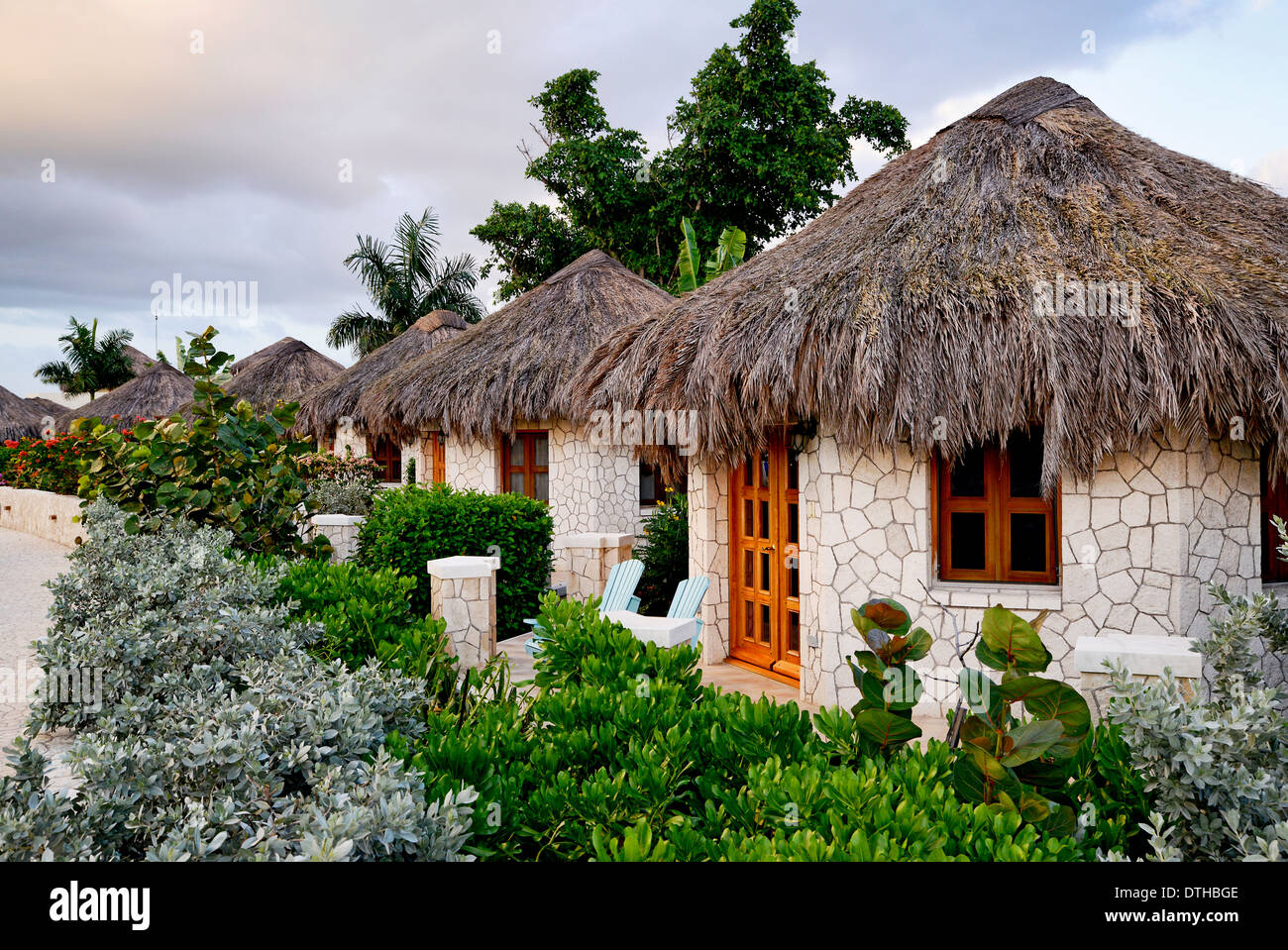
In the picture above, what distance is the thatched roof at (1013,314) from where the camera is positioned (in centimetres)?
540

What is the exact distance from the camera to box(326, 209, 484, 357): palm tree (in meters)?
25.6

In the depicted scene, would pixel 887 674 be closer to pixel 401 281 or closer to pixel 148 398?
pixel 401 281

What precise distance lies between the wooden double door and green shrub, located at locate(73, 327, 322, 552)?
4111 millimetres

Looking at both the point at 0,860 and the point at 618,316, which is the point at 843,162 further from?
the point at 0,860

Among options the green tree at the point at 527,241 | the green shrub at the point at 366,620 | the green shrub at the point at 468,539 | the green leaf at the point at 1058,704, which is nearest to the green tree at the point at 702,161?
the green tree at the point at 527,241

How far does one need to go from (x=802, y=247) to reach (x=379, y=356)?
14520 millimetres

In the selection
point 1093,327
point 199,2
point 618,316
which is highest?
point 199,2

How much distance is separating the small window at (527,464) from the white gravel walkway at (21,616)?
6.38 m

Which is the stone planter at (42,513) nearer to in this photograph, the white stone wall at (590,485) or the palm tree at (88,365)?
the white stone wall at (590,485)

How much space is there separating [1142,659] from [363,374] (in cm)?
1851

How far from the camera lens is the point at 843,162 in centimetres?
2092

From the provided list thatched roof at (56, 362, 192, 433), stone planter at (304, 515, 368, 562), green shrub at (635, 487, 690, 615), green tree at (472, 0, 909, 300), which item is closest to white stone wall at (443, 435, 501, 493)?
stone planter at (304, 515, 368, 562)

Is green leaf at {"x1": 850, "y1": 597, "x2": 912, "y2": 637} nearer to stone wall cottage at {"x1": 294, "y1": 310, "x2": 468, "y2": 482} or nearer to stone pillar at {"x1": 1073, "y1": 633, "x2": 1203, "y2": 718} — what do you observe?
stone pillar at {"x1": 1073, "y1": 633, "x2": 1203, "y2": 718}
